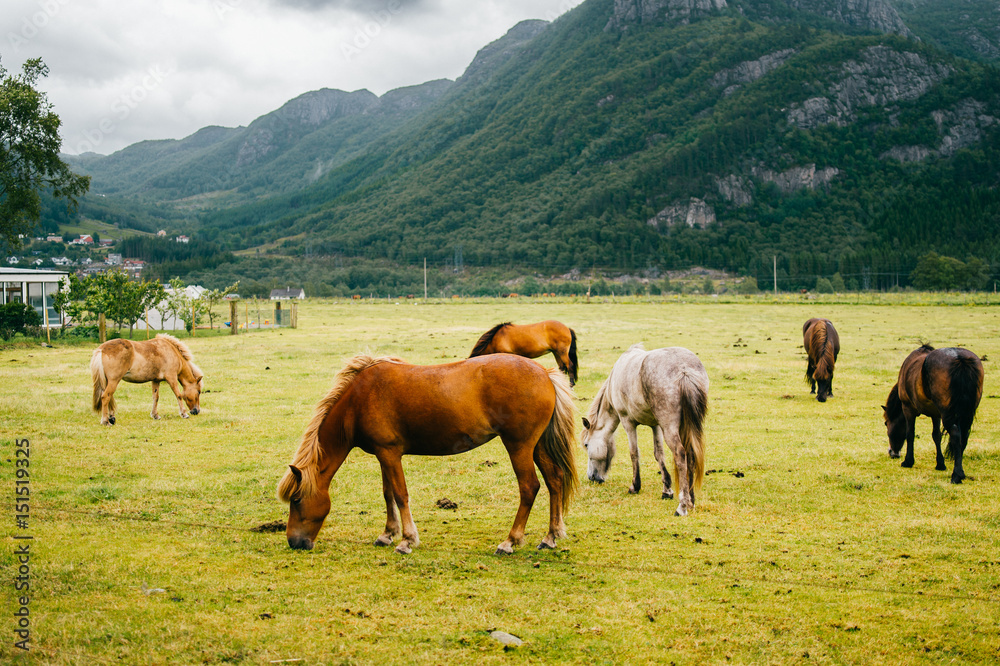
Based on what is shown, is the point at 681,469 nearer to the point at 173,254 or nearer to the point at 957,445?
the point at 957,445

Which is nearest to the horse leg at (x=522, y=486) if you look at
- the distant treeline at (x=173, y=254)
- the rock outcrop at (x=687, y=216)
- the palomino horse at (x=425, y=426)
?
the palomino horse at (x=425, y=426)

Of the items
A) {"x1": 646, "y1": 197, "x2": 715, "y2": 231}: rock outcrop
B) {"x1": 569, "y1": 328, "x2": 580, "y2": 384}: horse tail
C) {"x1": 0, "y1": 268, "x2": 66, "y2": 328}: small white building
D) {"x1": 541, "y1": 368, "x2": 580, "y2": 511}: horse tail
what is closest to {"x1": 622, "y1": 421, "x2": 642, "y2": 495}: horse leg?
{"x1": 541, "y1": 368, "x2": 580, "y2": 511}: horse tail

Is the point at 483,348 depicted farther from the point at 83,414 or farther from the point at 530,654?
the point at 530,654

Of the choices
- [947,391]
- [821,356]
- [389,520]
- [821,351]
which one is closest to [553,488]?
[389,520]

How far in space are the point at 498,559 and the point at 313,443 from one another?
210 centimetres

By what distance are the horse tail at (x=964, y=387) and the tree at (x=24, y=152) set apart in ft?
120

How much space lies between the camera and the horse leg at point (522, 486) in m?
6.36

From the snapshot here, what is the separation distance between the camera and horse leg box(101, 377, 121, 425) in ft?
41.7

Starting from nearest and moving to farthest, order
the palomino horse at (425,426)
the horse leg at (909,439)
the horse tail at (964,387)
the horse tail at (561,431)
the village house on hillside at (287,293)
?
the palomino horse at (425,426) → the horse tail at (561,431) → the horse tail at (964,387) → the horse leg at (909,439) → the village house on hillside at (287,293)

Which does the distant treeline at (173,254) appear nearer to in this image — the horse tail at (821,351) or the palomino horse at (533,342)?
the palomino horse at (533,342)

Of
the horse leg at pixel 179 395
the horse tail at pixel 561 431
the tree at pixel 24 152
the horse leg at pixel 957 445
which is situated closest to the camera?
the horse tail at pixel 561 431

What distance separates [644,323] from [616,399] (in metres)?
33.7

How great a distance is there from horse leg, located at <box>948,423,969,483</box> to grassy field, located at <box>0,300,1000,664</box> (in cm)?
14

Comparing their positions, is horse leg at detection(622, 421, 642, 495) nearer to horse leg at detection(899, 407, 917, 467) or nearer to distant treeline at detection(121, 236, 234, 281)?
horse leg at detection(899, 407, 917, 467)
